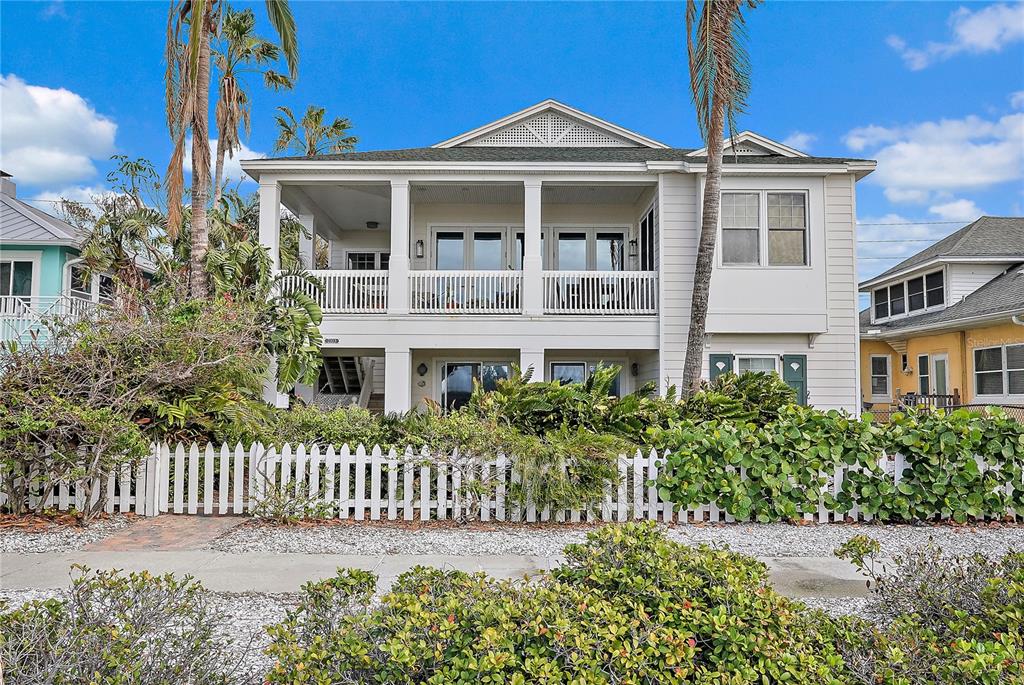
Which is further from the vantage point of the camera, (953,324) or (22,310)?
(953,324)

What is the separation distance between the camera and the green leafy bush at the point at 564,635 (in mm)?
2283

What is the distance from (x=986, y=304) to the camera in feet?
57.9

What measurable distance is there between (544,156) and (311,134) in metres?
15.7

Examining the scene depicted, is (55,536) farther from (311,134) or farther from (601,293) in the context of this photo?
(311,134)

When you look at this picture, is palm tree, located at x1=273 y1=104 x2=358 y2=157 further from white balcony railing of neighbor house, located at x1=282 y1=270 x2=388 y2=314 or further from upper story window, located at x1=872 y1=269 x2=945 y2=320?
upper story window, located at x1=872 y1=269 x2=945 y2=320

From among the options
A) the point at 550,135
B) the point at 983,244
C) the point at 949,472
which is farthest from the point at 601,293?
the point at 983,244

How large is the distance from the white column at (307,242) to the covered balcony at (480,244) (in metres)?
0.03

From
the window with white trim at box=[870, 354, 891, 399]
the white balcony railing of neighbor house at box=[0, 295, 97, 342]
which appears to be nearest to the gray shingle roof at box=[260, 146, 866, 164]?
the white balcony railing of neighbor house at box=[0, 295, 97, 342]

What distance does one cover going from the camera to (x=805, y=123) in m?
26.3

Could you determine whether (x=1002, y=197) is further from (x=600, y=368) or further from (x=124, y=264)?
(x=124, y=264)

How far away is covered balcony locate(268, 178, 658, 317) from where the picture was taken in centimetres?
1309

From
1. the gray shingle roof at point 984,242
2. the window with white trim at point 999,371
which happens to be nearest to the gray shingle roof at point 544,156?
the window with white trim at point 999,371

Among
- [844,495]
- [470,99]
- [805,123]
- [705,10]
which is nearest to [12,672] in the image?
[844,495]

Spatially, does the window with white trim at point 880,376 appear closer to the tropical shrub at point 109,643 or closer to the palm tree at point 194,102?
the palm tree at point 194,102
